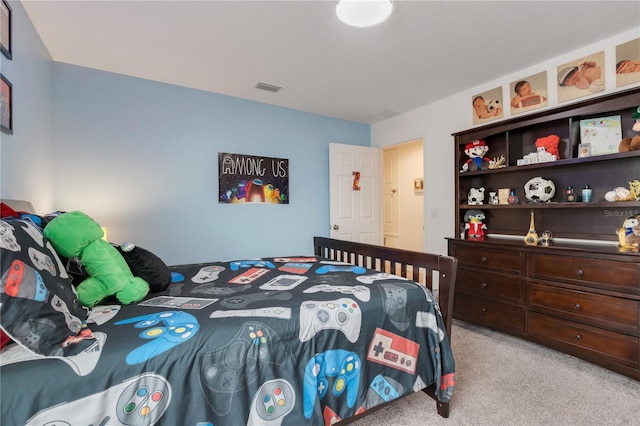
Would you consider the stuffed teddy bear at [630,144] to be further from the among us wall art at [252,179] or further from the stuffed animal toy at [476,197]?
the among us wall art at [252,179]

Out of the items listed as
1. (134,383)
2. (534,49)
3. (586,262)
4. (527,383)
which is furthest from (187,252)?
(534,49)

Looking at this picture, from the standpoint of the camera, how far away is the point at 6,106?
1645mm

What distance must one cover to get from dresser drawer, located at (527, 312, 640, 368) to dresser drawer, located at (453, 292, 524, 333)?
98 millimetres

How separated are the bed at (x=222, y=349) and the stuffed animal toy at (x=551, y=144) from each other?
1.81 metres

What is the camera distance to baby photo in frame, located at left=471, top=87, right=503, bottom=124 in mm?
2980

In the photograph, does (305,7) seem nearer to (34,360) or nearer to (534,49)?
(534,49)

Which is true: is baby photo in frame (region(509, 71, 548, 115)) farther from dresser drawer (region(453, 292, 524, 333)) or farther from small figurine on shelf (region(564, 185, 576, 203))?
dresser drawer (region(453, 292, 524, 333))

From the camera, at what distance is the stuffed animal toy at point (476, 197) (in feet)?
9.90

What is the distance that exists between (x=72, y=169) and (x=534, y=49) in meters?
4.21

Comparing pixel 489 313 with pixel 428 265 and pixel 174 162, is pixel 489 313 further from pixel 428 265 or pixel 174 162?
pixel 174 162

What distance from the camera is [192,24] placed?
2084 millimetres

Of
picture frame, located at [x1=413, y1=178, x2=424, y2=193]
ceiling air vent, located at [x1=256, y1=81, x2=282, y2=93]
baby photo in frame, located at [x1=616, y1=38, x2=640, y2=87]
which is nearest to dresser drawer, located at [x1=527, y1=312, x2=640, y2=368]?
baby photo in frame, located at [x1=616, y1=38, x2=640, y2=87]

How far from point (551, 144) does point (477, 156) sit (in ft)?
2.03

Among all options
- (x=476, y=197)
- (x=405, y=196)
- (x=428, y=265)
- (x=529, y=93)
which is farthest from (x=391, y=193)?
(x=428, y=265)
